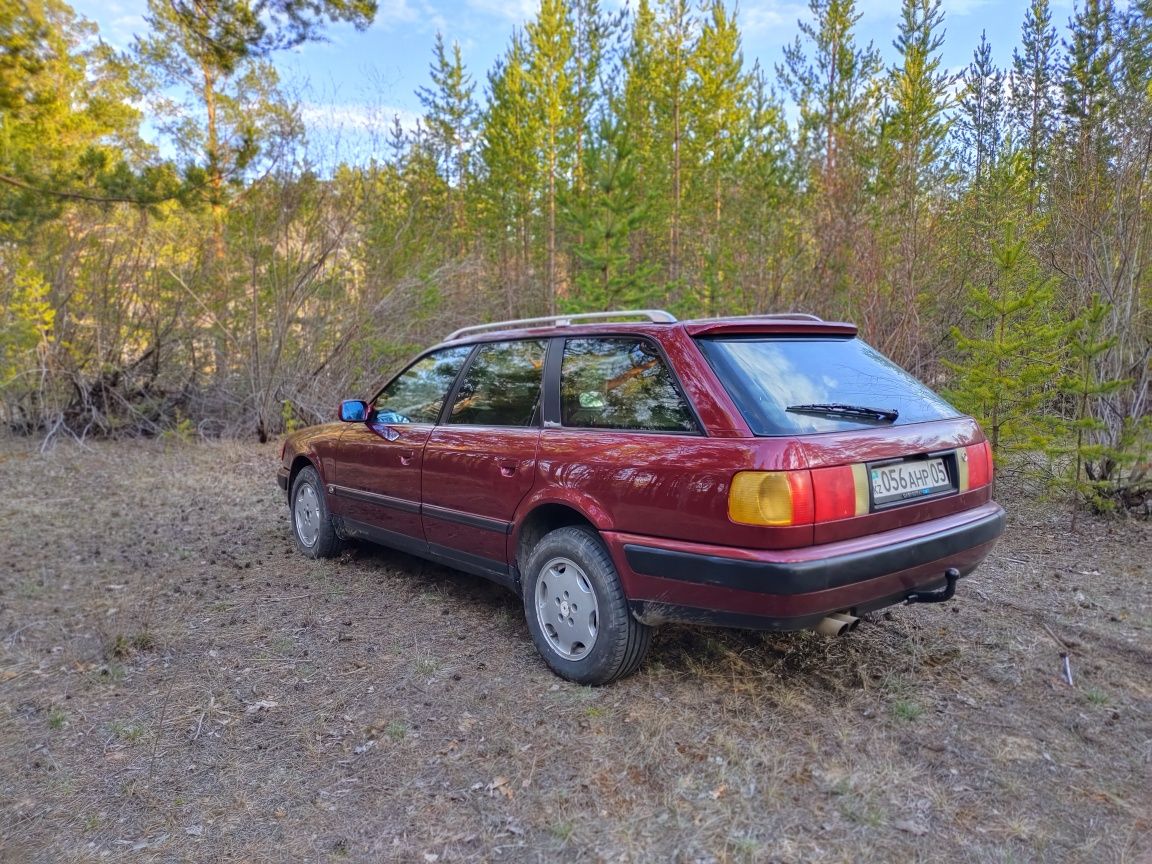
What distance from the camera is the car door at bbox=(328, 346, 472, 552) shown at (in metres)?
4.13

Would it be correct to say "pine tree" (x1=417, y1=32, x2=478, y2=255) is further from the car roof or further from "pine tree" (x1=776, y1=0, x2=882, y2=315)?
the car roof

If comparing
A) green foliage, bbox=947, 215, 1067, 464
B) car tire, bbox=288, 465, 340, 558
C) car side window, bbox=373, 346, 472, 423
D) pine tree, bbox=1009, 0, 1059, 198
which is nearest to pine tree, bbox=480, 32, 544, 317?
pine tree, bbox=1009, 0, 1059, 198

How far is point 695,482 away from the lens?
2615 millimetres

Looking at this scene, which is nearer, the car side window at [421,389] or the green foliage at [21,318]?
the car side window at [421,389]

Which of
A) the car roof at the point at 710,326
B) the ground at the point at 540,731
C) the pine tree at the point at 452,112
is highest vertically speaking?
the pine tree at the point at 452,112

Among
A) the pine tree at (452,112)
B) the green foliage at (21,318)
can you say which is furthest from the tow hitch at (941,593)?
the pine tree at (452,112)

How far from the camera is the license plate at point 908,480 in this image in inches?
106

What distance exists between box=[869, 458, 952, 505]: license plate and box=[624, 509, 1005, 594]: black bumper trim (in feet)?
0.58

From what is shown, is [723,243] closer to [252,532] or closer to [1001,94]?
[1001,94]

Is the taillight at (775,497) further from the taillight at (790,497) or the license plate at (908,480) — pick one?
the license plate at (908,480)

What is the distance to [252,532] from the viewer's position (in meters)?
6.06

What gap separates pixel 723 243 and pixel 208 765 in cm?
1038

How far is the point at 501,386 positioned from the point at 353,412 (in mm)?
1253

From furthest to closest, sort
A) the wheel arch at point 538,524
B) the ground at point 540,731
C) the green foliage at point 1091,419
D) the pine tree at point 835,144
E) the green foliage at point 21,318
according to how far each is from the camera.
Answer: the green foliage at point 21,318, the pine tree at point 835,144, the green foliage at point 1091,419, the wheel arch at point 538,524, the ground at point 540,731
